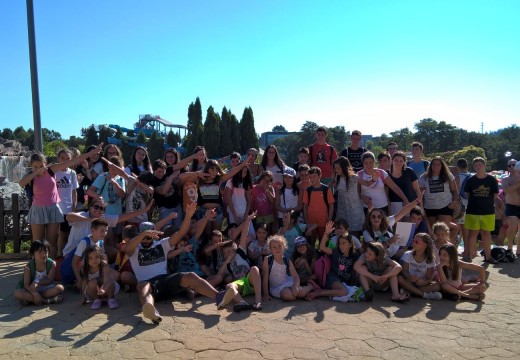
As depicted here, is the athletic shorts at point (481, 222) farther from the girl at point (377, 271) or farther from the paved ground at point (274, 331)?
the girl at point (377, 271)

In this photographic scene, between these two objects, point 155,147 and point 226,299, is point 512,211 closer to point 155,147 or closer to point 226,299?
point 226,299

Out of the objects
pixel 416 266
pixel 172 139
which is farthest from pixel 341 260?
pixel 172 139

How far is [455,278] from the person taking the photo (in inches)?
192

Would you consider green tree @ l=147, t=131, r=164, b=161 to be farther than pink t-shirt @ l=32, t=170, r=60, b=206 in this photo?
Yes

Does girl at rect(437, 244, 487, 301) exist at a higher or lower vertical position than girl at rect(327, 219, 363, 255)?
lower

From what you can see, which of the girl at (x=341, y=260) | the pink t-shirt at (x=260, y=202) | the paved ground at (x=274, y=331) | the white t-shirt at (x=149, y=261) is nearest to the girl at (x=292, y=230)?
the pink t-shirt at (x=260, y=202)

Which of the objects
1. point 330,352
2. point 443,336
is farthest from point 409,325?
point 330,352

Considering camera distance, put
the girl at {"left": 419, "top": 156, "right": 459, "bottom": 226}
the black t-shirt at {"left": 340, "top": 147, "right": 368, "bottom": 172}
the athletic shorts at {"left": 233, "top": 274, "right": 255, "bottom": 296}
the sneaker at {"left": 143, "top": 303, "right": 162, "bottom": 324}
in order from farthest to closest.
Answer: the black t-shirt at {"left": 340, "top": 147, "right": 368, "bottom": 172}
the girl at {"left": 419, "top": 156, "right": 459, "bottom": 226}
the athletic shorts at {"left": 233, "top": 274, "right": 255, "bottom": 296}
the sneaker at {"left": 143, "top": 303, "right": 162, "bottom": 324}

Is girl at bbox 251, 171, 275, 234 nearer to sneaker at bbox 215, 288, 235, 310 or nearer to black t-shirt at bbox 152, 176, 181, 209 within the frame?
black t-shirt at bbox 152, 176, 181, 209

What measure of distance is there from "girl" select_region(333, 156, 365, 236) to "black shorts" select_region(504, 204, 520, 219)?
10.8 ft

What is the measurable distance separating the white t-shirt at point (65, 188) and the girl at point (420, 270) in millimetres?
5064

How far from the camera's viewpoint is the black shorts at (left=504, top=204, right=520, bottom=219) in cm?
706

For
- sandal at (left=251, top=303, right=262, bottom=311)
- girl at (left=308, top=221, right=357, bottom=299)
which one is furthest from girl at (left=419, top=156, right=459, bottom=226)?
sandal at (left=251, top=303, right=262, bottom=311)

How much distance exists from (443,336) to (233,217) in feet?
11.1
